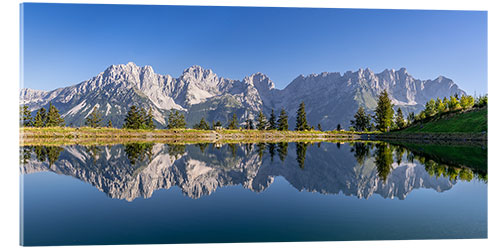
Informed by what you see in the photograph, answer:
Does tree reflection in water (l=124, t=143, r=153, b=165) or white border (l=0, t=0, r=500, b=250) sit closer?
white border (l=0, t=0, r=500, b=250)

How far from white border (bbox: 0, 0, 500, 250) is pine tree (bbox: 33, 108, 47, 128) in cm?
7835

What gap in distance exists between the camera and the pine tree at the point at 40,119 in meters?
79.6

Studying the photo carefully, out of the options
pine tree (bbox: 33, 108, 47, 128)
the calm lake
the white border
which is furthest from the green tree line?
pine tree (bbox: 33, 108, 47, 128)

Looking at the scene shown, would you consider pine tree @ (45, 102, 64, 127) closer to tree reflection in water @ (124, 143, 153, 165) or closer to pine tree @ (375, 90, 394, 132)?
tree reflection in water @ (124, 143, 153, 165)

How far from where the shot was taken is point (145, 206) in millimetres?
11242

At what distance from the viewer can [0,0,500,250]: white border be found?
27.2 ft

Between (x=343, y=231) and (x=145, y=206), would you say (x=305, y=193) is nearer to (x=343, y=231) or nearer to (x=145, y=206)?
(x=343, y=231)
